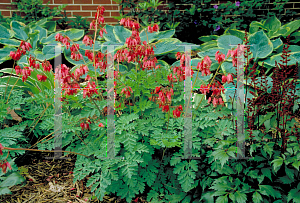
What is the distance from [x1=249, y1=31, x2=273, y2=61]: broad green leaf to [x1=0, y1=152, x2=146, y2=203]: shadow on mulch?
2171 millimetres

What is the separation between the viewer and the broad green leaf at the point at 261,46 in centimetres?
277

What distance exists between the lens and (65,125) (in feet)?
4.89

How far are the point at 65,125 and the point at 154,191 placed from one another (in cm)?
69

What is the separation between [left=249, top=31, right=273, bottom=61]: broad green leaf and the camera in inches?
109

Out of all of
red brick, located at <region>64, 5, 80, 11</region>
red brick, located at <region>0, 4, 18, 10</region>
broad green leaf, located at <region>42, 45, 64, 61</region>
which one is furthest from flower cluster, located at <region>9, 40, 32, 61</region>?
red brick, located at <region>0, 4, 18, 10</region>

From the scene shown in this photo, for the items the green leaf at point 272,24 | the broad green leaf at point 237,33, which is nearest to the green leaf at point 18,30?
the broad green leaf at point 237,33

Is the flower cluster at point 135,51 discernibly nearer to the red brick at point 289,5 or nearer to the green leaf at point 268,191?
the green leaf at point 268,191

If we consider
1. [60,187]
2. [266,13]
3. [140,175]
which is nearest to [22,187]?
[60,187]

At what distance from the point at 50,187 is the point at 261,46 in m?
2.63

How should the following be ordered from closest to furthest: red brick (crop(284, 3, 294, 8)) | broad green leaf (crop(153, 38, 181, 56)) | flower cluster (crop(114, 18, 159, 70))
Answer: flower cluster (crop(114, 18, 159, 70))
broad green leaf (crop(153, 38, 181, 56))
red brick (crop(284, 3, 294, 8))

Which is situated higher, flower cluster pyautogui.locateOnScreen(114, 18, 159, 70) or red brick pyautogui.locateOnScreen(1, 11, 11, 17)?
red brick pyautogui.locateOnScreen(1, 11, 11, 17)

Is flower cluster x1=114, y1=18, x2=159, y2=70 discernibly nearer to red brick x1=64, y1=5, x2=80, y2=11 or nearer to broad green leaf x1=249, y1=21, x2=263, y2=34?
broad green leaf x1=249, y1=21, x2=263, y2=34

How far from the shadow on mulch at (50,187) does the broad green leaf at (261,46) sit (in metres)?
2.17

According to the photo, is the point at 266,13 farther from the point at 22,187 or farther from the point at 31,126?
the point at 22,187
